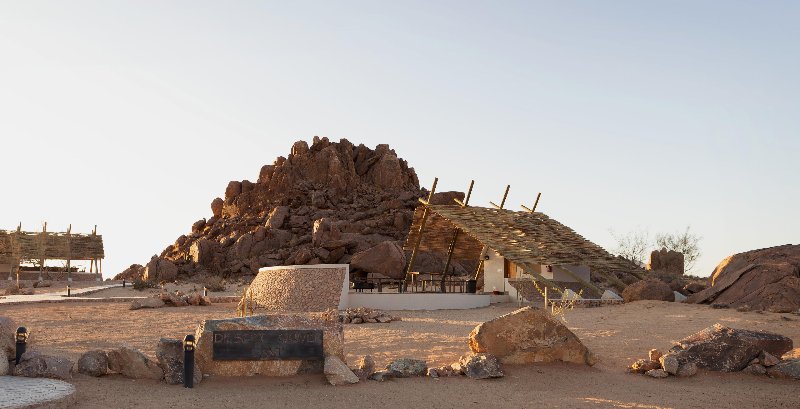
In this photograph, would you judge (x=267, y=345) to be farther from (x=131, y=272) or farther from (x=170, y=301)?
(x=131, y=272)

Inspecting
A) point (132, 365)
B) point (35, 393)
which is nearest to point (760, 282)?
point (132, 365)

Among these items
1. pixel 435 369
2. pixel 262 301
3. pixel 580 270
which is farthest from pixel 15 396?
pixel 580 270

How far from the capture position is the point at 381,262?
40.4 meters

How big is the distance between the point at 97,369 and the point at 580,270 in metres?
18.5

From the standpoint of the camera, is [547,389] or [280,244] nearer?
[547,389]

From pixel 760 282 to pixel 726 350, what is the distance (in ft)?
27.0

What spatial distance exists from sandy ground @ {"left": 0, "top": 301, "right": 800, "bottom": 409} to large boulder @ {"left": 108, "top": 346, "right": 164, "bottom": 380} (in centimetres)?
12

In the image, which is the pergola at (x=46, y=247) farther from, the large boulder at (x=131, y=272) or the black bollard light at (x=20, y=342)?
the black bollard light at (x=20, y=342)

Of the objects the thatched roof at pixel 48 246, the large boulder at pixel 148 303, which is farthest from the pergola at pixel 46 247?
the large boulder at pixel 148 303

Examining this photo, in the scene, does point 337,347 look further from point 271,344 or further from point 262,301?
point 262,301

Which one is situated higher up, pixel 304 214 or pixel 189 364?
pixel 304 214

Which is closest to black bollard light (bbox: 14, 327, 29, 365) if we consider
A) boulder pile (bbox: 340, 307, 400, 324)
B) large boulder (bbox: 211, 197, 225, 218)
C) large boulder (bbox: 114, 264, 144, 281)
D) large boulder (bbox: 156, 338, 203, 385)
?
large boulder (bbox: 156, 338, 203, 385)

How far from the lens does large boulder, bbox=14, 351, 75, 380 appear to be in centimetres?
897

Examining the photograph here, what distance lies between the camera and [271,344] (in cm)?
954
